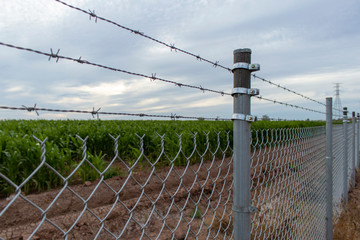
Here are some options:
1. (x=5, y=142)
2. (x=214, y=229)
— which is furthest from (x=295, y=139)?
(x=5, y=142)

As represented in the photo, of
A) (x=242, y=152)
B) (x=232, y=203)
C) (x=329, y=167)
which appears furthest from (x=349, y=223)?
(x=242, y=152)

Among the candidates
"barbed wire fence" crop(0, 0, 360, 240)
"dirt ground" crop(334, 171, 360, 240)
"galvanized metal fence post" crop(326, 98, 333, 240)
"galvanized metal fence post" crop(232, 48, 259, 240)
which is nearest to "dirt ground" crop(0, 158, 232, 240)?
"barbed wire fence" crop(0, 0, 360, 240)

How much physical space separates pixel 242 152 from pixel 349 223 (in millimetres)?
3960

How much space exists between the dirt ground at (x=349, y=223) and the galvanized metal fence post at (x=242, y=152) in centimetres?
307

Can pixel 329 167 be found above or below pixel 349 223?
above

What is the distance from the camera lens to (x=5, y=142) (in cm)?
477

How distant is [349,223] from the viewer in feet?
14.5

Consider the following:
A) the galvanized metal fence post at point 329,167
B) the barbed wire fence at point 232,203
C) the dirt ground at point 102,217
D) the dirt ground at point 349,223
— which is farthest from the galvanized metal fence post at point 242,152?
the dirt ground at point 349,223

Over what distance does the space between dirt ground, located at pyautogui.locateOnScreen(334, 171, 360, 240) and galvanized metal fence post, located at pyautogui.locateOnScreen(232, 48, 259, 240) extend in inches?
121

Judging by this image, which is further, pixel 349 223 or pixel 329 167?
pixel 349 223

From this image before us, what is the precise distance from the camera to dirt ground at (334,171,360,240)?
405 centimetres

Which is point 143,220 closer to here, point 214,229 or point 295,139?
point 214,229

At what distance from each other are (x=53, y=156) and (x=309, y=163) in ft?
12.4

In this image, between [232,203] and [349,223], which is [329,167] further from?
[232,203]
